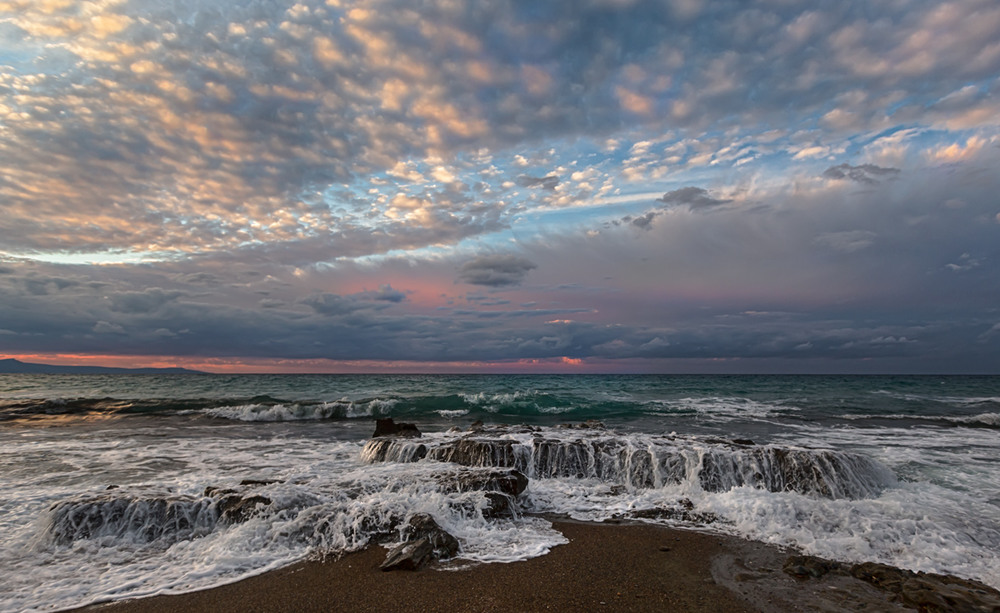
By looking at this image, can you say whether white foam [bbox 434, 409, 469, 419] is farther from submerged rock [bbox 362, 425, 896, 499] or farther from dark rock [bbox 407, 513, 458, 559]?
dark rock [bbox 407, 513, 458, 559]

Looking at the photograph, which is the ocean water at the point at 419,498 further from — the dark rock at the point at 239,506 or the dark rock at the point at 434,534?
the dark rock at the point at 434,534

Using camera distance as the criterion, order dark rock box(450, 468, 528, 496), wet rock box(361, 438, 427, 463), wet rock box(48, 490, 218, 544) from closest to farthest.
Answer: wet rock box(48, 490, 218, 544) < dark rock box(450, 468, 528, 496) < wet rock box(361, 438, 427, 463)

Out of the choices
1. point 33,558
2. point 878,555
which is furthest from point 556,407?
point 33,558

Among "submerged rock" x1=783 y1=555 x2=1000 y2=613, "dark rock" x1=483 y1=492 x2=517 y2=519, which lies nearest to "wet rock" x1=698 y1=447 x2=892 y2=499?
"submerged rock" x1=783 y1=555 x2=1000 y2=613

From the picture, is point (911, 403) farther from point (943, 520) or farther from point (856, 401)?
point (943, 520)

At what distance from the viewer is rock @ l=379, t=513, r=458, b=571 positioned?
21.3 feet

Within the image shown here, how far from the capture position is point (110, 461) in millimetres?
14008

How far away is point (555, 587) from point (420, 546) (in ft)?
7.06

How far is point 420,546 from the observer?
684 cm

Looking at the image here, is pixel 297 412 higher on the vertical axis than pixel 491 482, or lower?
Result: lower

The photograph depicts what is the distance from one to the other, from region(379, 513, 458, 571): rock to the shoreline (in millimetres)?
165

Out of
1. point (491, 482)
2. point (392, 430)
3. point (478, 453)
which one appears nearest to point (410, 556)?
point (491, 482)

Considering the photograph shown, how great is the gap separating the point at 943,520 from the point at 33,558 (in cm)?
1549

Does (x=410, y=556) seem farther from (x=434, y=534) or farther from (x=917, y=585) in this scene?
(x=917, y=585)
